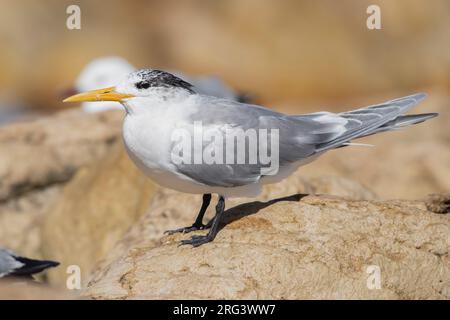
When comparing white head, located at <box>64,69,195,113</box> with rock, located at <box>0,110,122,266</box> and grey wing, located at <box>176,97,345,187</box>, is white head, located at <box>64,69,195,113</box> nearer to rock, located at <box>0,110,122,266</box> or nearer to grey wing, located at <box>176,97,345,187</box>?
→ grey wing, located at <box>176,97,345,187</box>

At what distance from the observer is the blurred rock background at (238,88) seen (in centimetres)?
678

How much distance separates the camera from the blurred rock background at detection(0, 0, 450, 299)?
678cm

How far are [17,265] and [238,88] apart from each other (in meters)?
10.5

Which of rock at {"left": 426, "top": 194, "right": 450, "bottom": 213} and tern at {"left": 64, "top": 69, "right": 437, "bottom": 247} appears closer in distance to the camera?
tern at {"left": 64, "top": 69, "right": 437, "bottom": 247}

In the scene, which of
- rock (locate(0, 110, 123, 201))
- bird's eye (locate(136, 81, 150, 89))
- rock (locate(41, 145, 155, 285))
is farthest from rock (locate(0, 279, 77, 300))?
rock (locate(0, 110, 123, 201))

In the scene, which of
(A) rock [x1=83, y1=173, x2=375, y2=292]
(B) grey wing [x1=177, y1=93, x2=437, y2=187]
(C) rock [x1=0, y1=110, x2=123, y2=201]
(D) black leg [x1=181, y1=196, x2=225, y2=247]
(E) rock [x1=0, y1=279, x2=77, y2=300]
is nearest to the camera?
(E) rock [x1=0, y1=279, x2=77, y2=300]

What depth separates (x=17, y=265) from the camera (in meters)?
8.70

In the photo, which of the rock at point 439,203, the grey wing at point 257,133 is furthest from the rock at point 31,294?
the rock at point 439,203

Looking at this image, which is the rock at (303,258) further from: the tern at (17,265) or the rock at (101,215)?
the rock at (101,215)

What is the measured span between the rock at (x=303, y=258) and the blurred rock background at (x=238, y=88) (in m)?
0.02

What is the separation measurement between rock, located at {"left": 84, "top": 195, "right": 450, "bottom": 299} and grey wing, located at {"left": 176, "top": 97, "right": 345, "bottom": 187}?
28 centimetres

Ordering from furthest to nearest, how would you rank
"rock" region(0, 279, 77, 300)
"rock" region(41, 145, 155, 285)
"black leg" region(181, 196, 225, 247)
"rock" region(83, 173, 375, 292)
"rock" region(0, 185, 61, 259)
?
"rock" region(0, 185, 61, 259)
"rock" region(41, 145, 155, 285)
"rock" region(83, 173, 375, 292)
"black leg" region(181, 196, 225, 247)
"rock" region(0, 279, 77, 300)

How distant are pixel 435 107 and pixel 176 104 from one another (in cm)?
963

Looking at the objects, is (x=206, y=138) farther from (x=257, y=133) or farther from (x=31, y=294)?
(x=31, y=294)
